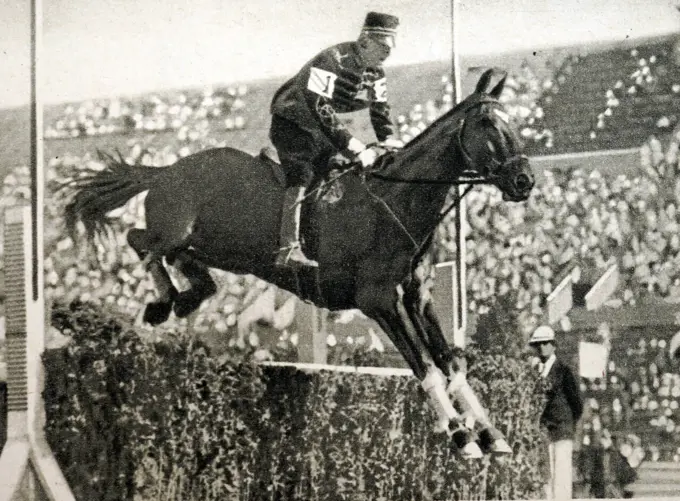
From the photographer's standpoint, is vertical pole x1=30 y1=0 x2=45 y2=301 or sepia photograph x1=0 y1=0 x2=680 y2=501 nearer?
sepia photograph x1=0 y1=0 x2=680 y2=501

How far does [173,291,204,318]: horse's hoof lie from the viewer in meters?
3.93

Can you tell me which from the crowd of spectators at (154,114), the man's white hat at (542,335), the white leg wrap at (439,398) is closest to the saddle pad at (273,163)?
the crowd of spectators at (154,114)

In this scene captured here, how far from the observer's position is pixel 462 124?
3766 mm

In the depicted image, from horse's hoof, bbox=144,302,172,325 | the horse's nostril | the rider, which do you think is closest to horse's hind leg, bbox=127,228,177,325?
horse's hoof, bbox=144,302,172,325

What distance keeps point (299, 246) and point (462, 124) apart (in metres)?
0.79

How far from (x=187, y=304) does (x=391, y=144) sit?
103 cm

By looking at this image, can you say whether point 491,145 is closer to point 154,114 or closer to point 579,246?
point 579,246

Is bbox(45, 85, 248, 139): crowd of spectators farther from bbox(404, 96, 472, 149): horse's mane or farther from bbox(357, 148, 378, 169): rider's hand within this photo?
bbox(404, 96, 472, 149): horse's mane

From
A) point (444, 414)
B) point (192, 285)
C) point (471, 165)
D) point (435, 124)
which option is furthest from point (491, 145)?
point (192, 285)

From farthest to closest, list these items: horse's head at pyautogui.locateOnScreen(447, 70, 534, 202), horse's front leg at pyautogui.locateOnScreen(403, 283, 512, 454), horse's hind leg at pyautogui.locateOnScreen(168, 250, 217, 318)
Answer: horse's hind leg at pyautogui.locateOnScreen(168, 250, 217, 318), horse's front leg at pyautogui.locateOnScreen(403, 283, 512, 454), horse's head at pyautogui.locateOnScreen(447, 70, 534, 202)

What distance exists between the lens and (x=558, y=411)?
12.6 ft

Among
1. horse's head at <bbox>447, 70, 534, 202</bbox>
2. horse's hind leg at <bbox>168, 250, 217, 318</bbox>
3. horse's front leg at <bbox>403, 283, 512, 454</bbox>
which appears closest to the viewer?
horse's head at <bbox>447, 70, 534, 202</bbox>

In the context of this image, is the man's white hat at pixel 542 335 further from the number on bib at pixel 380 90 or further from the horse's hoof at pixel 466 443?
the number on bib at pixel 380 90

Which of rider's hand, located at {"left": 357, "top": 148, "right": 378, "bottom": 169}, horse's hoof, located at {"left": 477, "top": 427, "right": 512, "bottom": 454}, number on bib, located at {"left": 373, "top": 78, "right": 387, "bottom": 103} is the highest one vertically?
number on bib, located at {"left": 373, "top": 78, "right": 387, "bottom": 103}
